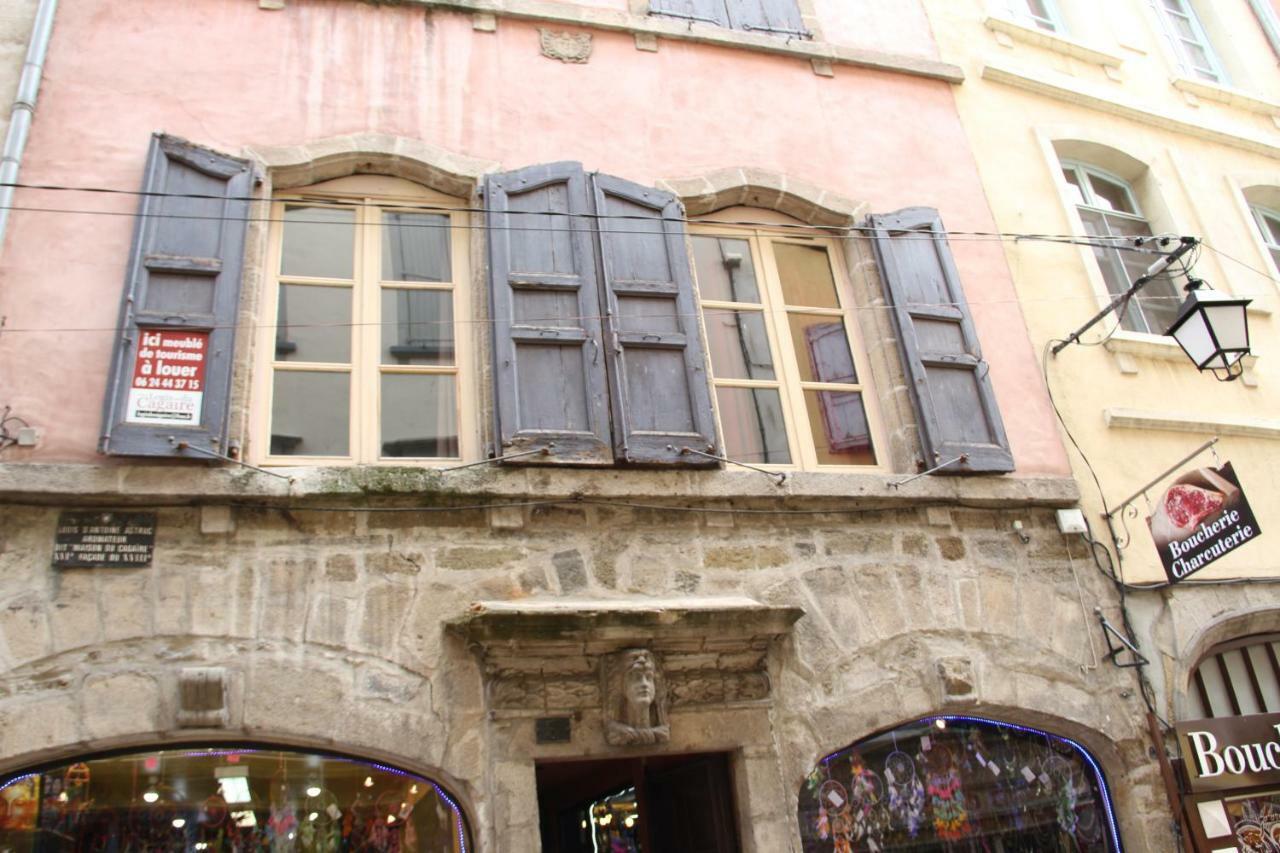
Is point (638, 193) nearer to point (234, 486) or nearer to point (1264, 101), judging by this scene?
point (234, 486)

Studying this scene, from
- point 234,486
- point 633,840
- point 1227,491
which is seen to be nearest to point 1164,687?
point 1227,491

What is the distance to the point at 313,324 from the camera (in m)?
4.83

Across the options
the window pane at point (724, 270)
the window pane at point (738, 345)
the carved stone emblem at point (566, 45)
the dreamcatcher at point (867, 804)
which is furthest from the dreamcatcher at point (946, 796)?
the carved stone emblem at point (566, 45)

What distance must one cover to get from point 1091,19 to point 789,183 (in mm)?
3722

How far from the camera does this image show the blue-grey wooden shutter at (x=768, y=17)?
6.67 meters

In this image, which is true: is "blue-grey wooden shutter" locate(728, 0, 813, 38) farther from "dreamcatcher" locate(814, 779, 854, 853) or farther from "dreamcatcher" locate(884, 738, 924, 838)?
"dreamcatcher" locate(814, 779, 854, 853)

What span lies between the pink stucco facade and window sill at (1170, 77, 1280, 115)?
2422 mm

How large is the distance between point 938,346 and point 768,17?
8.69 feet

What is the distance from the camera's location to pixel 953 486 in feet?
17.0

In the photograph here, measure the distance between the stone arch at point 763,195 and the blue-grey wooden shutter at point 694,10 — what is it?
1.32 m

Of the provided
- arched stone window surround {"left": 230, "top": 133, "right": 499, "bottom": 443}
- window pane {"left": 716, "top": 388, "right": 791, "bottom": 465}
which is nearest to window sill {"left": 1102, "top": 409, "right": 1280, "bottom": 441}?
window pane {"left": 716, "top": 388, "right": 791, "bottom": 465}

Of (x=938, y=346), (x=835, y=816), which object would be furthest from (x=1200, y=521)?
(x=835, y=816)

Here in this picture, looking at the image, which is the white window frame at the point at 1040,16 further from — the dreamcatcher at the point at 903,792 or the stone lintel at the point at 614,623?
the dreamcatcher at the point at 903,792

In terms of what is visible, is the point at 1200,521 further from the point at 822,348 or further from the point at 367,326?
the point at 367,326
